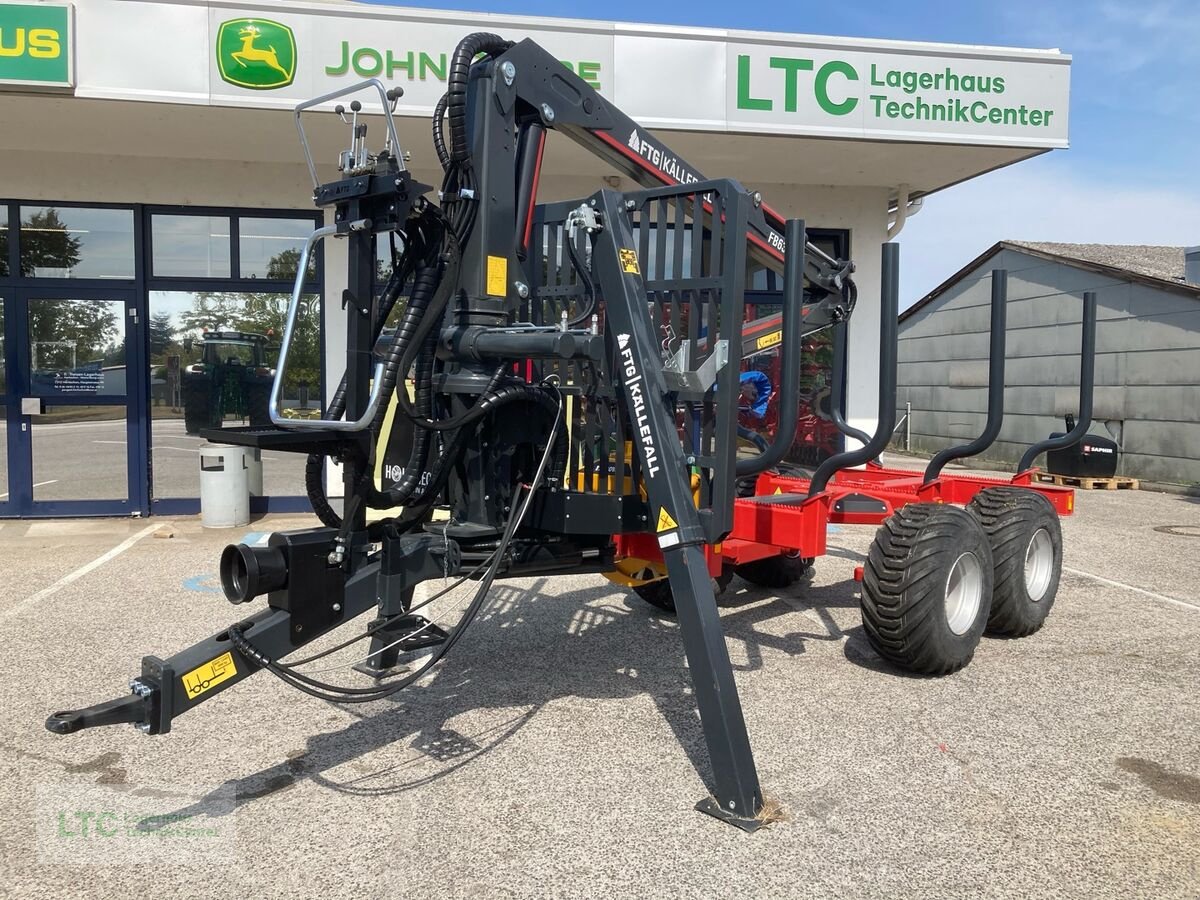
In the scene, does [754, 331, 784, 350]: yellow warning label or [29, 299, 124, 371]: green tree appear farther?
[29, 299, 124, 371]: green tree

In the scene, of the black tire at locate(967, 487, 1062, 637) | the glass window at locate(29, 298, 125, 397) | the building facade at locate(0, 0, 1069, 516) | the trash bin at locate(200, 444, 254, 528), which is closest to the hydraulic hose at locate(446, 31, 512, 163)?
the black tire at locate(967, 487, 1062, 637)

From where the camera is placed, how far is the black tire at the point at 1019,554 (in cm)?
570

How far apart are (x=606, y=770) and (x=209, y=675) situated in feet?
5.27

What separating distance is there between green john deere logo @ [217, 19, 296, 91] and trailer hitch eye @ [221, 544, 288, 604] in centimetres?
626

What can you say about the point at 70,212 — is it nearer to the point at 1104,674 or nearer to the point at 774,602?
the point at 774,602

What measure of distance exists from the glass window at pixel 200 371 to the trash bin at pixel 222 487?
51 cm

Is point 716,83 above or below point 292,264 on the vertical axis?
above

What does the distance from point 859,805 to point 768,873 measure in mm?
668

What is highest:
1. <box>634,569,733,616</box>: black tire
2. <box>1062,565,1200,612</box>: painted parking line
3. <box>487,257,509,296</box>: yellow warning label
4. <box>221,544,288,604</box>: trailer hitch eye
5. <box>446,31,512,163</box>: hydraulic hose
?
<box>446,31,512,163</box>: hydraulic hose

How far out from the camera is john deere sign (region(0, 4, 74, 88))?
25.8 ft

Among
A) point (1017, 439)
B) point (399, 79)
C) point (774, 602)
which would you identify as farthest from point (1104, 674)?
point (1017, 439)

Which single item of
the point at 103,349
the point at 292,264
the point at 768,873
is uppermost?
the point at 292,264

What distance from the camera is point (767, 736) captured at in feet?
14.0

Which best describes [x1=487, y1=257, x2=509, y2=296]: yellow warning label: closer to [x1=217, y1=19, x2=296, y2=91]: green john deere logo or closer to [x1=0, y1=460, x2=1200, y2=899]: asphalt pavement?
[x1=0, y1=460, x2=1200, y2=899]: asphalt pavement
